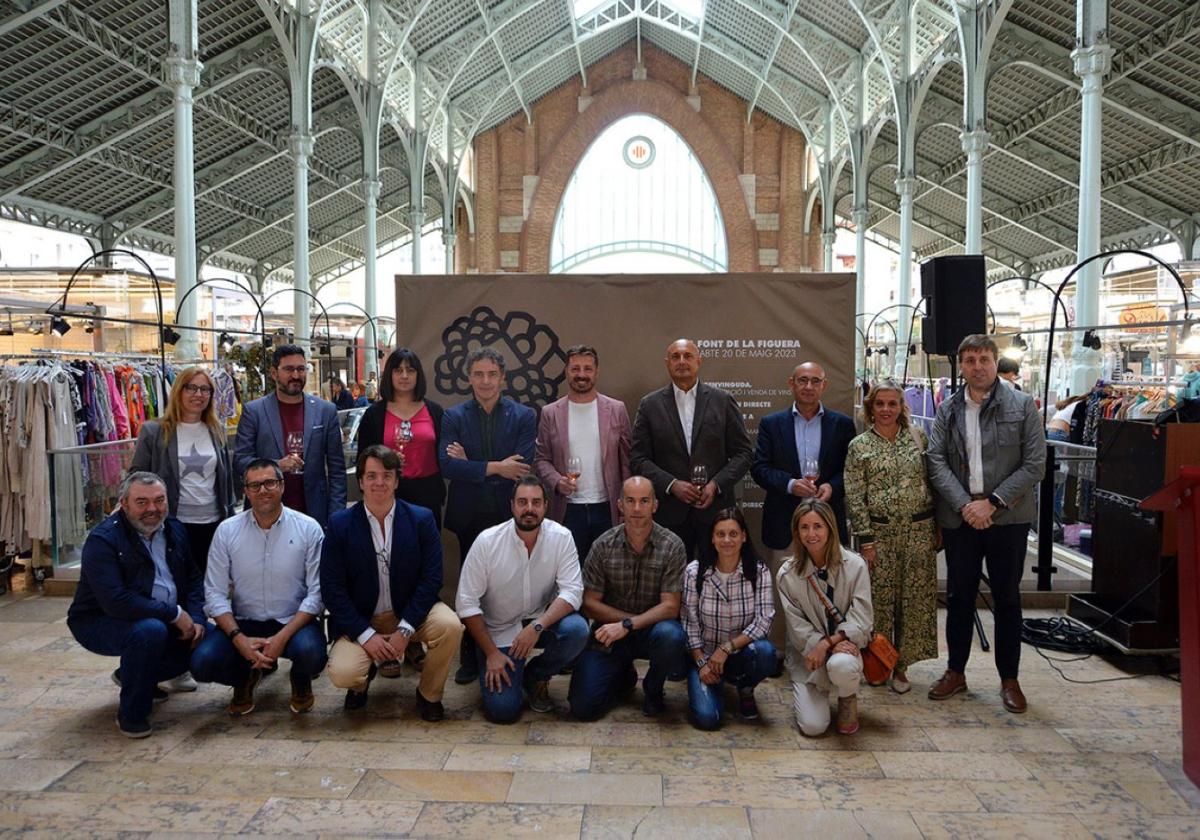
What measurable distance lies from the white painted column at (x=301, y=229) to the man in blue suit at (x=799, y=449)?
1222 cm

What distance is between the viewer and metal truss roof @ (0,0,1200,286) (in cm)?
1579

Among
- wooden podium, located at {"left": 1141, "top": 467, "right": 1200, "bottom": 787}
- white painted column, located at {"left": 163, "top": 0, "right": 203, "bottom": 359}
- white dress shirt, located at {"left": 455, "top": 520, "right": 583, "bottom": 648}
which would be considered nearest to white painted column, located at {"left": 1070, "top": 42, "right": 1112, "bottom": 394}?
wooden podium, located at {"left": 1141, "top": 467, "right": 1200, "bottom": 787}

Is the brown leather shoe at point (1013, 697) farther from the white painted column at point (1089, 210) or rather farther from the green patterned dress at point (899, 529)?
the white painted column at point (1089, 210)

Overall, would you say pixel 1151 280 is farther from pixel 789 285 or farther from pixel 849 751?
pixel 849 751

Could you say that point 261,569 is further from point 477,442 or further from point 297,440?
point 477,442

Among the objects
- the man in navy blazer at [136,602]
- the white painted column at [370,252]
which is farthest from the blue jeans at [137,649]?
the white painted column at [370,252]

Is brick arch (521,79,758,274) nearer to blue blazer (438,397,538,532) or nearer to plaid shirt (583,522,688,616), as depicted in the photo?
blue blazer (438,397,538,532)

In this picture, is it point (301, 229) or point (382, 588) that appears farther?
point (301, 229)

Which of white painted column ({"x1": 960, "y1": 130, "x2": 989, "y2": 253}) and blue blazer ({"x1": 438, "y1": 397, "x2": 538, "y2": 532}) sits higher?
white painted column ({"x1": 960, "y1": 130, "x2": 989, "y2": 253})

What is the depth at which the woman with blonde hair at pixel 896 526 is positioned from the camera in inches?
179

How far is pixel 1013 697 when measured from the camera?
14.3 feet

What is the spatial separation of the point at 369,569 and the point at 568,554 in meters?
0.98

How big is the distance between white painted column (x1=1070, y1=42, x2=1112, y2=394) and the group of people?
275 inches

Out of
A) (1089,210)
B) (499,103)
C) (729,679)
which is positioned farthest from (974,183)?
(499,103)
